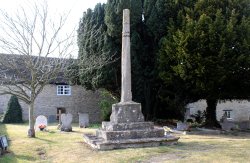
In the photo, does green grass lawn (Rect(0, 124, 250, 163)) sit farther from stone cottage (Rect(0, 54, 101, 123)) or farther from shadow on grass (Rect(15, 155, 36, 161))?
stone cottage (Rect(0, 54, 101, 123))

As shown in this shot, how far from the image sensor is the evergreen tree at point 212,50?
19094mm

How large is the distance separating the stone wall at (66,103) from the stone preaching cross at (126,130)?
1786cm

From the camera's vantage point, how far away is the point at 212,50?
19.2 meters

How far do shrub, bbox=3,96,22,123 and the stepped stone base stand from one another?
54.7 feet

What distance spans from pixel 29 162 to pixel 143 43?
14.3 metres

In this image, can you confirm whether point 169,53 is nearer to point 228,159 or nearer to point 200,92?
point 200,92

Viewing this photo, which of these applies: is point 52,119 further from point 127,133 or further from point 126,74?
point 127,133

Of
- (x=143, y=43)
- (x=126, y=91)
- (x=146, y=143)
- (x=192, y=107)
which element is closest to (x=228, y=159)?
(x=146, y=143)

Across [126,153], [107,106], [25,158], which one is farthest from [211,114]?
[25,158]

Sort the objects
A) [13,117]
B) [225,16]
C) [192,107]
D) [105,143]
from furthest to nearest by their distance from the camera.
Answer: [192,107], [13,117], [225,16], [105,143]

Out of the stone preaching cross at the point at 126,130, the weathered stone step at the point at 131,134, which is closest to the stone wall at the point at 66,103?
the stone preaching cross at the point at 126,130

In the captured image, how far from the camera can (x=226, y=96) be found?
2117cm

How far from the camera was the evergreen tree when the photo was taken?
19094 millimetres

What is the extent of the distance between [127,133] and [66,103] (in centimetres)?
2025
